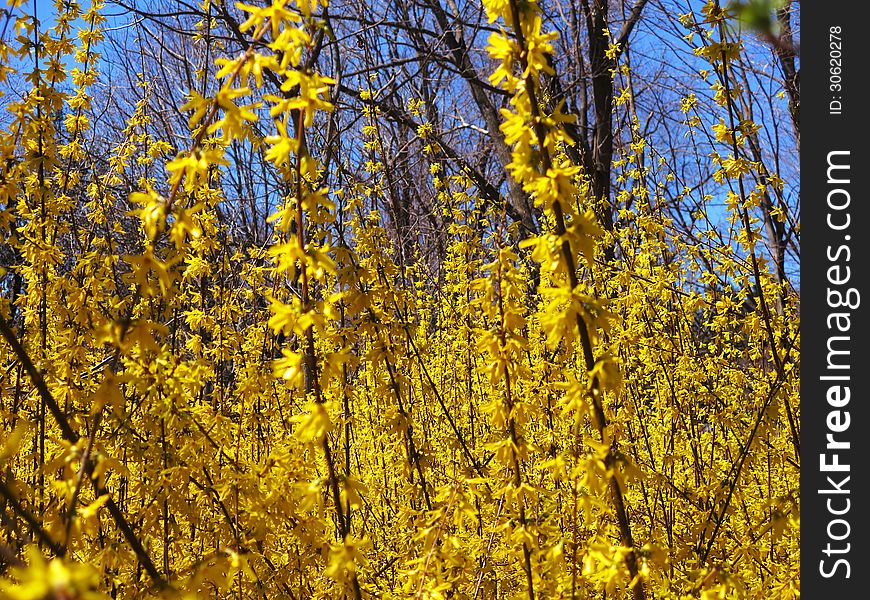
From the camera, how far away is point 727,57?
2.54 m

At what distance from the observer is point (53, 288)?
10.5 ft

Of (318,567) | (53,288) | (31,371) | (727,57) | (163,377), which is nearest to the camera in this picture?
(31,371)

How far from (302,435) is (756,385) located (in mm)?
3615

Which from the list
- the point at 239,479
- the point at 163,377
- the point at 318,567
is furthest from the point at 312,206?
the point at 318,567

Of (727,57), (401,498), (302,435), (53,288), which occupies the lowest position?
(401,498)
